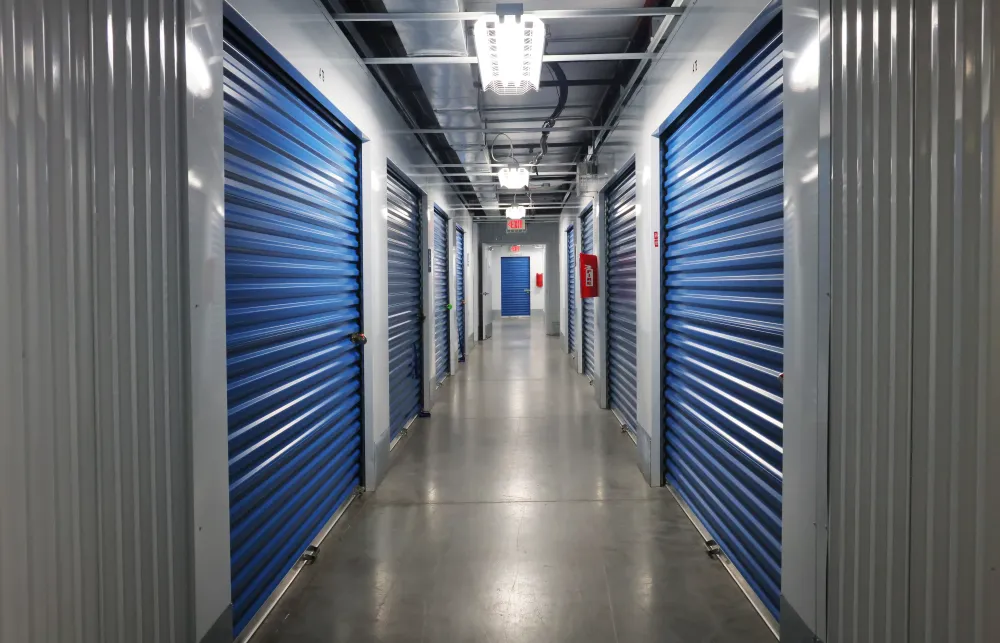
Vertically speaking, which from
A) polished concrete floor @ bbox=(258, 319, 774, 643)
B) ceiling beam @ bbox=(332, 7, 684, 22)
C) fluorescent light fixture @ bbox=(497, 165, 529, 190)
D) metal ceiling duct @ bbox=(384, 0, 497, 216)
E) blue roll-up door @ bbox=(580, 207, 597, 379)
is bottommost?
polished concrete floor @ bbox=(258, 319, 774, 643)

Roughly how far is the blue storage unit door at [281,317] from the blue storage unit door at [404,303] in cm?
123

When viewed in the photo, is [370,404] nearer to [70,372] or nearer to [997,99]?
[70,372]

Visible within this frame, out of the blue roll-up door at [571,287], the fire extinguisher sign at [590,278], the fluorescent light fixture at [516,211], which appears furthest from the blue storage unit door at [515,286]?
the fire extinguisher sign at [590,278]

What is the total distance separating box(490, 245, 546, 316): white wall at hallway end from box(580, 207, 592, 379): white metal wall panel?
437 inches

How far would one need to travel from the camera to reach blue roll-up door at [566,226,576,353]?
Result: 9.98 m

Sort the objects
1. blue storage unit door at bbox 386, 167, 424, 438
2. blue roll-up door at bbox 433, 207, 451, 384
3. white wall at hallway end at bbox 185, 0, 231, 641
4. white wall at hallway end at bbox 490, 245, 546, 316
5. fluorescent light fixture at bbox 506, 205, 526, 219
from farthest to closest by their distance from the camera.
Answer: white wall at hallway end at bbox 490, 245, 546, 316, fluorescent light fixture at bbox 506, 205, 526, 219, blue roll-up door at bbox 433, 207, 451, 384, blue storage unit door at bbox 386, 167, 424, 438, white wall at hallway end at bbox 185, 0, 231, 641

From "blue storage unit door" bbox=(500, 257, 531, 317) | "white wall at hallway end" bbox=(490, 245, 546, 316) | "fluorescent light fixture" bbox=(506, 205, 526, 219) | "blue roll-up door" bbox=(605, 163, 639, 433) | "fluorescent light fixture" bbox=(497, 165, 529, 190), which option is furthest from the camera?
"blue storage unit door" bbox=(500, 257, 531, 317)

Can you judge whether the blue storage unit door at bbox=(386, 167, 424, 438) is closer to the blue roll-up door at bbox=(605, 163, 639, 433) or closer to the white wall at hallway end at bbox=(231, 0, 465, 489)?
the white wall at hallway end at bbox=(231, 0, 465, 489)

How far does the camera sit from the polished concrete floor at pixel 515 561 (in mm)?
2385

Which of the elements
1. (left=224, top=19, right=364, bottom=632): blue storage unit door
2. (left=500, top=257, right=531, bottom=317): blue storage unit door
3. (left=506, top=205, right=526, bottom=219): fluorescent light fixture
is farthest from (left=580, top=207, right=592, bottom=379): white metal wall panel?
(left=500, top=257, right=531, bottom=317): blue storage unit door

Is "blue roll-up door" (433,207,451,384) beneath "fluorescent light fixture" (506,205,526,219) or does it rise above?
beneath

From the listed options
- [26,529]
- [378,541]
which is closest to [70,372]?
[26,529]

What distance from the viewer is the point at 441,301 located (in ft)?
26.1

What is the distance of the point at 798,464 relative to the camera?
6.43ft
